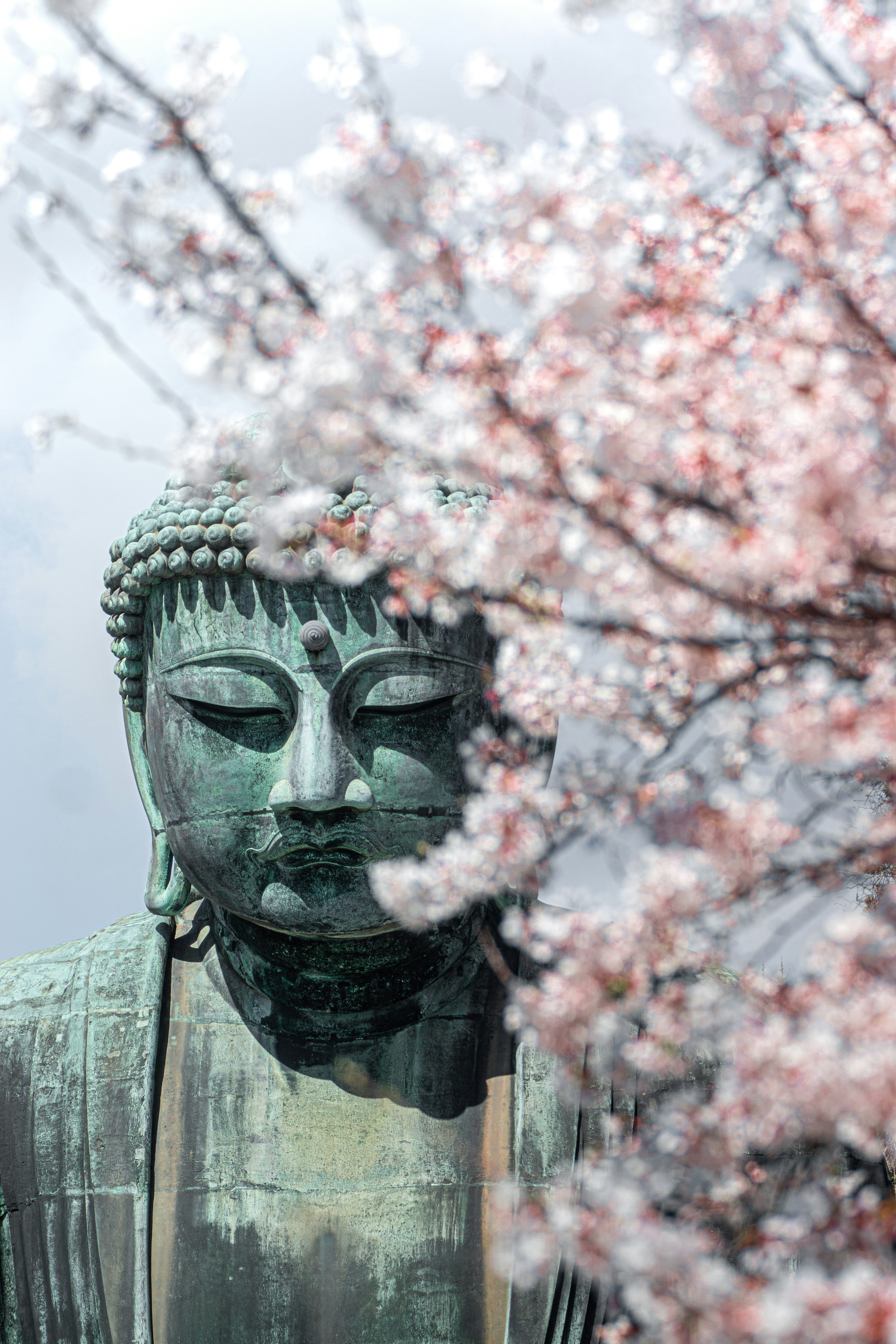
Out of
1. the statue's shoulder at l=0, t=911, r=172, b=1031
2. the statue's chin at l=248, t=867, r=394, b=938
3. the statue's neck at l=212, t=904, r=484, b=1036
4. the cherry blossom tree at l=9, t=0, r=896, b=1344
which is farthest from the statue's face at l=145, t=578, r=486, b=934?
the cherry blossom tree at l=9, t=0, r=896, b=1344

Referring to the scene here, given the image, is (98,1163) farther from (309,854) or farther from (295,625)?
(295,625)

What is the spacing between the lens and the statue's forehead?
4281 mm

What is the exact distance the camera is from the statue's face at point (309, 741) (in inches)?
165

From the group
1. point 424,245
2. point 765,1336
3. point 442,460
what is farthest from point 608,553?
point 765,1336

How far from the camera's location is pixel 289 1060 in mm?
4660

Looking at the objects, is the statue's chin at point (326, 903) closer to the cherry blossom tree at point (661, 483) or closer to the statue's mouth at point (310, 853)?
the statue's mouth at point (310, 853)

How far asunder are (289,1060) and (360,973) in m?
0.36

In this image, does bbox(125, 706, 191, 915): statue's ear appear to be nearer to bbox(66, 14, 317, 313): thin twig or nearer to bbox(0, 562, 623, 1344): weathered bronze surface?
bbox(0, 562, 623, 1344): weathered bronze surface

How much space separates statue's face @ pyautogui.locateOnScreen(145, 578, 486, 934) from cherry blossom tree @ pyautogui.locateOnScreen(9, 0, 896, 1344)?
1424mm

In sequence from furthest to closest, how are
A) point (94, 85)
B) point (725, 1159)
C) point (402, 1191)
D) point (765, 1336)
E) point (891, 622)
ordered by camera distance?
1. point (402, 1191)
2. point (94, 85)
3. point (725, 1159)
4. point (891, 622)
5. point (765, 1336)

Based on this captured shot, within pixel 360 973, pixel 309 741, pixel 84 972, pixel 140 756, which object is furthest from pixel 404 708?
pixel 84 972

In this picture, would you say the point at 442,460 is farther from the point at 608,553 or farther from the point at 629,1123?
the point at 629,1123

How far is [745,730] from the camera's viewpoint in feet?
7.96

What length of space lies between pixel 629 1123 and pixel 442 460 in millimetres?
2946
